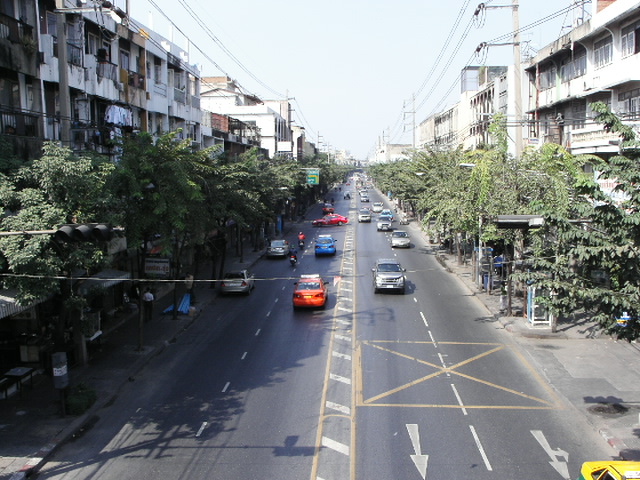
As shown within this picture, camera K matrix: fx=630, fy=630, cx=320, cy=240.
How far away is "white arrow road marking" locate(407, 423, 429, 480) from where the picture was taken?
13.3 m

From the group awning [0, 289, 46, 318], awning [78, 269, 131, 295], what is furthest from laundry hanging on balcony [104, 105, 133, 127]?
awning [0, 289, 46, 318]

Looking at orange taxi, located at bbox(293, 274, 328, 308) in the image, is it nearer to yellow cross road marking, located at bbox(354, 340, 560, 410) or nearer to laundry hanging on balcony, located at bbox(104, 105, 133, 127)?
yellow cross road marking, located at bbox(354, 340, 560, 410)

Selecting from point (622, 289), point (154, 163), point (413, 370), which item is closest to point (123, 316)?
point (154, 163)

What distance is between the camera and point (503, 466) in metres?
13.4

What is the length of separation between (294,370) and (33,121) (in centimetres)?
1399

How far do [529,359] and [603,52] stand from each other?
1910cm

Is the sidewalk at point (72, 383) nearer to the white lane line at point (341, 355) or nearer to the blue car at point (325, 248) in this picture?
the white lane line at point (341, 355)

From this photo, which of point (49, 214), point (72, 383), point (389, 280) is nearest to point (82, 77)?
point (49, 214)

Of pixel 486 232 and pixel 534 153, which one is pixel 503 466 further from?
pixel 534 153

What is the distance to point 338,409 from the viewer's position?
17047mm

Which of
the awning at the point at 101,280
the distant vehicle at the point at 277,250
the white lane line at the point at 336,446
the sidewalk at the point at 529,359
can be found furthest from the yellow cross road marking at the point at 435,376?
the distant vehicle at the point at 277,250

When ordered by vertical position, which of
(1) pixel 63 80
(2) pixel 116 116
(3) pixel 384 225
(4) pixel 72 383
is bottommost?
(4) pixel 72 383

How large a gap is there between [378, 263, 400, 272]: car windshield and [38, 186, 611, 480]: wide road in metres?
5.77

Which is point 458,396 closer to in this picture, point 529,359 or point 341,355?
point 529,359
